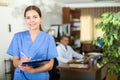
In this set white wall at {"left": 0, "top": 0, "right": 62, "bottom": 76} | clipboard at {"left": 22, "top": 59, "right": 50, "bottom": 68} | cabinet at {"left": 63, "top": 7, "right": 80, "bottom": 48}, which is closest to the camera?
clipboard at {"left": 22, "top": 59, "right": 50, "bottom": 68}

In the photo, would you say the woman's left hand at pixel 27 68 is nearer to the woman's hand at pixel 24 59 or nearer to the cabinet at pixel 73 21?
the woman's hand at pixel 24 59

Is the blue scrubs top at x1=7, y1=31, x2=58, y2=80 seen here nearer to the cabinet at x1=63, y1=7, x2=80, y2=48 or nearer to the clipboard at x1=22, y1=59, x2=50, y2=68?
the clipboard at x1=22, y1=59, x2=50, y2=68

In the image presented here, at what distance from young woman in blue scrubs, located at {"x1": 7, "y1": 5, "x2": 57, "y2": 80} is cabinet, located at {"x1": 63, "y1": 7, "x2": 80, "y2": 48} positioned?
3.95 metres

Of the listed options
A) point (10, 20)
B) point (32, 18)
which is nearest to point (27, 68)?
point (32, 18)

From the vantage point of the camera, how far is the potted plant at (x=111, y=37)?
2.11 meters

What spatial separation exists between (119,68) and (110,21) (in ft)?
1.62

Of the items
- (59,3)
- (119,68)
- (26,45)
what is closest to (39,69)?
(26,45)

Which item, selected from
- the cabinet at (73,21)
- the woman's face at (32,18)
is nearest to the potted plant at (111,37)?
the woman's face at (32,18)

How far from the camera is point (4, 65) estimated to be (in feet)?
13.2

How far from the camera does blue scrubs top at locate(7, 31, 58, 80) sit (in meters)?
1.85

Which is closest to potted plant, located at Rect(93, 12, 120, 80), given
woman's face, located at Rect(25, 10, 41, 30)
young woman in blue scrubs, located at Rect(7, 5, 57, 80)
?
young woman in blue scrubs, located at Rect(7, 5, 57, 80)

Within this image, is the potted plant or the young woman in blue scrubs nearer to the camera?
the young woman in blue scrubs

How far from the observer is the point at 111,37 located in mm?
2125

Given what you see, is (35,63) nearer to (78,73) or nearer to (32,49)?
(32,49)
